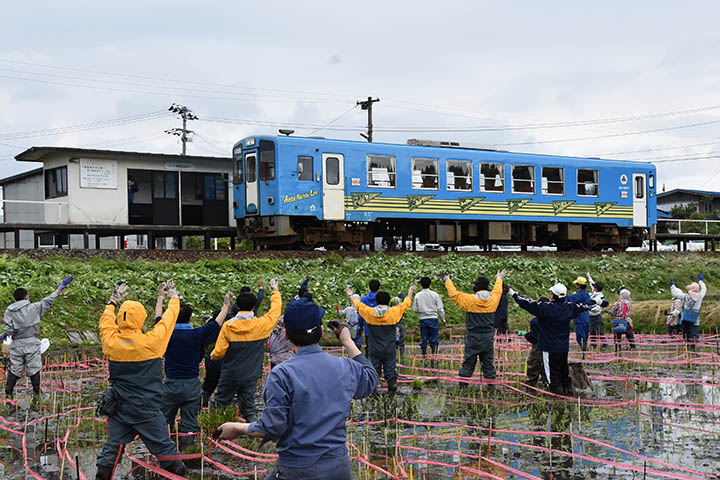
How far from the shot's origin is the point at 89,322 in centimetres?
1398

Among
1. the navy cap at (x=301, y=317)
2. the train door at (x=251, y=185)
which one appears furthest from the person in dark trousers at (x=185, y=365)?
the train door at (x=251, y=185)

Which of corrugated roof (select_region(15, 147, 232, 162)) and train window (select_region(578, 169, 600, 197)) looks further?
train window (select_region(578, 169, 600, 197))

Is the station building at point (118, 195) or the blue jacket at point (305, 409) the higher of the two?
the station building at point (118, 195)

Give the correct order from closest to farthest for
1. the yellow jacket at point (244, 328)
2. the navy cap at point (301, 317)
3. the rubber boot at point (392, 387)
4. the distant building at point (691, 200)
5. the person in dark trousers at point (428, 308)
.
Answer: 1. the navy cap at point (301, 317)
2. the yellow jacket at point (244, 328)
3. the rubber boot at point (392, 387)
4. the person in dark trousers at point (428, 308)
5. the distant building at point (691, 200)

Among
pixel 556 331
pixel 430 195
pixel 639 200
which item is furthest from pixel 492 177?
pixel 556 331

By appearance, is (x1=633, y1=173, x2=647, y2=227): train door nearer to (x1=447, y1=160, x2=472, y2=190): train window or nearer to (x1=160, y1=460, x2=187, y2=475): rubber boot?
(x1=447, y1=160, x2=472, y2=190): train window

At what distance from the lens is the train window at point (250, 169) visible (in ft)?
67.7

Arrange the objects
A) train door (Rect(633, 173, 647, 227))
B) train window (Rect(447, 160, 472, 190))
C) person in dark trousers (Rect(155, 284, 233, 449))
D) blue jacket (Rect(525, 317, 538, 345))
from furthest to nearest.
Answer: train door (Rect(633, 173, 647, 227)), train window (Rect(447, 160, 472, 190)), blue jacket (Rect(525, 317, 538, 345)), person in dark trousers (Rect(155, 284, 233, 449))

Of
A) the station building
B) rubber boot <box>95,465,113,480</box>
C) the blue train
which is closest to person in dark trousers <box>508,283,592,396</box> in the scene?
rubber boot <box>95,465,113,480</box>

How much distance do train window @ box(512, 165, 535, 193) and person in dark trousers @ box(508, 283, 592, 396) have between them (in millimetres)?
14826

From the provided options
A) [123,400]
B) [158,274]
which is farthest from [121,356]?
[158,274]

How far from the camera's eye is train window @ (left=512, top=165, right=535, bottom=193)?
23844 mm

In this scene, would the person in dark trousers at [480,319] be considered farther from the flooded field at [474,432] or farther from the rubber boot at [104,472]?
the rubber boot at [104,472]

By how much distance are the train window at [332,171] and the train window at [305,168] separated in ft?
1.59
